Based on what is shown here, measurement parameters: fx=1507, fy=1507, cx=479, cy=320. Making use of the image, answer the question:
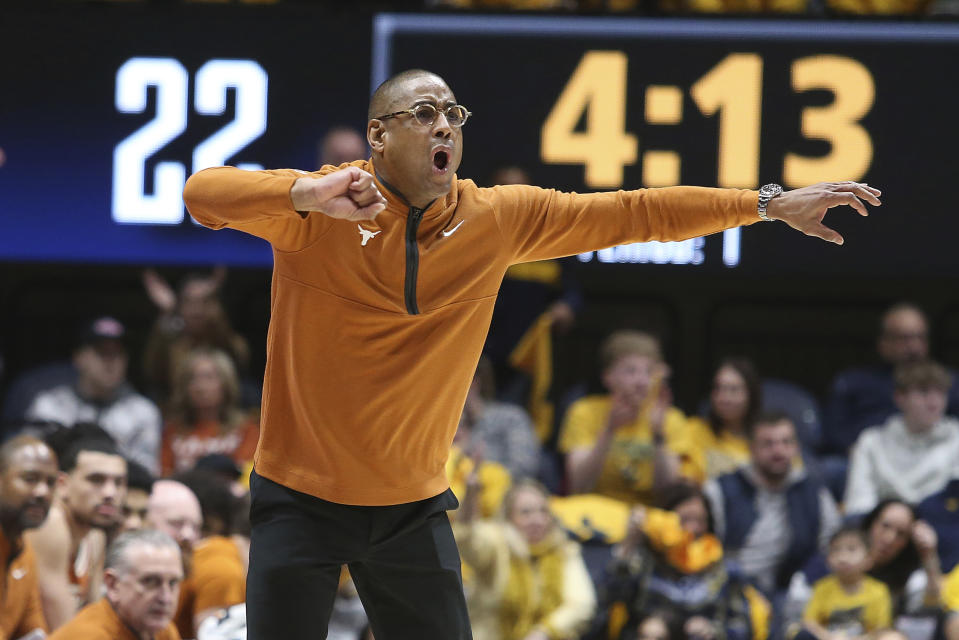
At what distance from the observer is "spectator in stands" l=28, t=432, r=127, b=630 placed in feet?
19.1

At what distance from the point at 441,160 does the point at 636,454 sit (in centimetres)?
423

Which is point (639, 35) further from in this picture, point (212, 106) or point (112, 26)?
point (112, 26)

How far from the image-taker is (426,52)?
24.5ft

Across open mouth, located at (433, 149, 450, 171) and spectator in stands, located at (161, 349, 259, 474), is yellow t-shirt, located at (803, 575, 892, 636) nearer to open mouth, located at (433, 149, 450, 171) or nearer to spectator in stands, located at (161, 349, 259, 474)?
spectator in stands, located at (161, 349, 259, 474)

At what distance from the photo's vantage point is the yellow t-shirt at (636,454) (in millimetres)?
7434

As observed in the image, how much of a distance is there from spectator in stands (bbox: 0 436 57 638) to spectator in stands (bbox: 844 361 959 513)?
155 inches

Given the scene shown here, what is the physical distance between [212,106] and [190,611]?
9.41ft

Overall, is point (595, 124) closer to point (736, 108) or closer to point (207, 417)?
point (736, 108)

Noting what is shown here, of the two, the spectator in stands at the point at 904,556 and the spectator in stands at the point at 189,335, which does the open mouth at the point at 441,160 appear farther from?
the spectator in stands at the point at 189,335

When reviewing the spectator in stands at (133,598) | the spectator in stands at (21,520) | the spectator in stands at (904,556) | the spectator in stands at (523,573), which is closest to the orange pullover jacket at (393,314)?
the spectator in stands at (133,598)

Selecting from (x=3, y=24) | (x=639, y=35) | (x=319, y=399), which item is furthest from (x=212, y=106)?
(x=319, y=399)

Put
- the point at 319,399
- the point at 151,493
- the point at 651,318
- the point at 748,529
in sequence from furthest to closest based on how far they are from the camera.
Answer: the point at 651,318 → the point at 748,529 → the point at 151,493 → the point at 319,399

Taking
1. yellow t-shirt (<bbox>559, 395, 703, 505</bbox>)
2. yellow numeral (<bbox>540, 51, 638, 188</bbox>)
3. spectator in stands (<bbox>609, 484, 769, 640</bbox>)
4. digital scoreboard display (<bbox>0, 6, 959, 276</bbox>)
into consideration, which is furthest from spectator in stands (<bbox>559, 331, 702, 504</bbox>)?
yellow numeral (<bbox>540, 51, 638, 188</bbox>)

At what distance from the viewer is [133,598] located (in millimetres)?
4758
